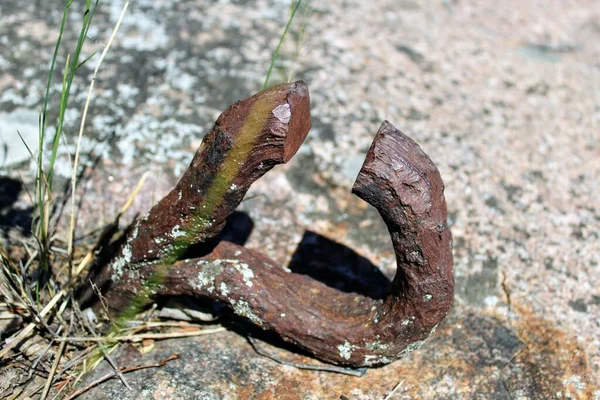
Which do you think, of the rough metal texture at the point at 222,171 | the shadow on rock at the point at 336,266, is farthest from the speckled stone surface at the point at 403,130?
the rough metal texture at the point at 222,171

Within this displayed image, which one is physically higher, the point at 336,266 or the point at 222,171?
the point at 222,171

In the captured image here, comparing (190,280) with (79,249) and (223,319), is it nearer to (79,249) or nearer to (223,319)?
(223,319)

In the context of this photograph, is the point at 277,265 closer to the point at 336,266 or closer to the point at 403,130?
the point at 336,266

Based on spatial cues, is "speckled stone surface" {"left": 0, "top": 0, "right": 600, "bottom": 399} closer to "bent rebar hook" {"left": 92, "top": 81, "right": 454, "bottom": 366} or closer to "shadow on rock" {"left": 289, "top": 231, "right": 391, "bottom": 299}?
"shadow on rock" {"left": 289, "top": 231, "right": 391, "bottom": 299}

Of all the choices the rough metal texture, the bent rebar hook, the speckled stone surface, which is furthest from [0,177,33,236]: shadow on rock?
the rough metal texture

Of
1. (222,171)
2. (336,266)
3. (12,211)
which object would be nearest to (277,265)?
(336,266)

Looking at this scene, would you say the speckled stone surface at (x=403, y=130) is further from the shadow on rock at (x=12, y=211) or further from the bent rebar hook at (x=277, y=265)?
the bent rebar hook at (x=277, y=265)
